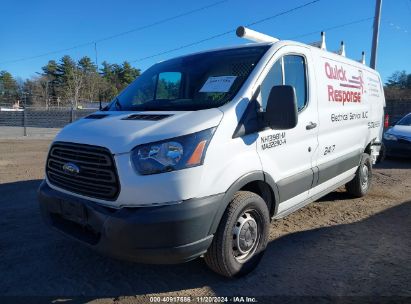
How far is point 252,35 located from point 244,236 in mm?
2368

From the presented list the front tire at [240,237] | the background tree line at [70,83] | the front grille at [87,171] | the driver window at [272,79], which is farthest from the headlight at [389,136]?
the background tree line at [70,83]

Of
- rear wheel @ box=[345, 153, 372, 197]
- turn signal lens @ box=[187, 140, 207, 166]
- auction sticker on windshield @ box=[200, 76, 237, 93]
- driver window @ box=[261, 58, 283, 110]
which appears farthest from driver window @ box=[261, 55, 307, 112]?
rear wheel @ box=[345, 153, 372, 197]

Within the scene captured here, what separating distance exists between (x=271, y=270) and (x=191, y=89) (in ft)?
6.44

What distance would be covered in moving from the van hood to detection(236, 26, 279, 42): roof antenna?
5.01ft

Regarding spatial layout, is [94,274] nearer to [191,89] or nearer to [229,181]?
[229,181]

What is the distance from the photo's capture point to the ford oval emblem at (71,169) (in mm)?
3261

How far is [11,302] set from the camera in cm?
320

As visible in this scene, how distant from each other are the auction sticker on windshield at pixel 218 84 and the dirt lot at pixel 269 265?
1.73 m

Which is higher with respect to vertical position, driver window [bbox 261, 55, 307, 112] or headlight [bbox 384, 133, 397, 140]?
driver window [bbox 261, 55, 307, 112]

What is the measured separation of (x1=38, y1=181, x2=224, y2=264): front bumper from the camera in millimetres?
2891

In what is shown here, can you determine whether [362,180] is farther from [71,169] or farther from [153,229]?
[71,169]

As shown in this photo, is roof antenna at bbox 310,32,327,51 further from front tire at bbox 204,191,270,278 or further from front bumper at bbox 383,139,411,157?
front bumper at bbox 383,139,411,157

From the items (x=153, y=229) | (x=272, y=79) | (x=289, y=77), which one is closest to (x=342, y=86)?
(x=289, y=77)

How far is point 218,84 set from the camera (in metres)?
3.73
